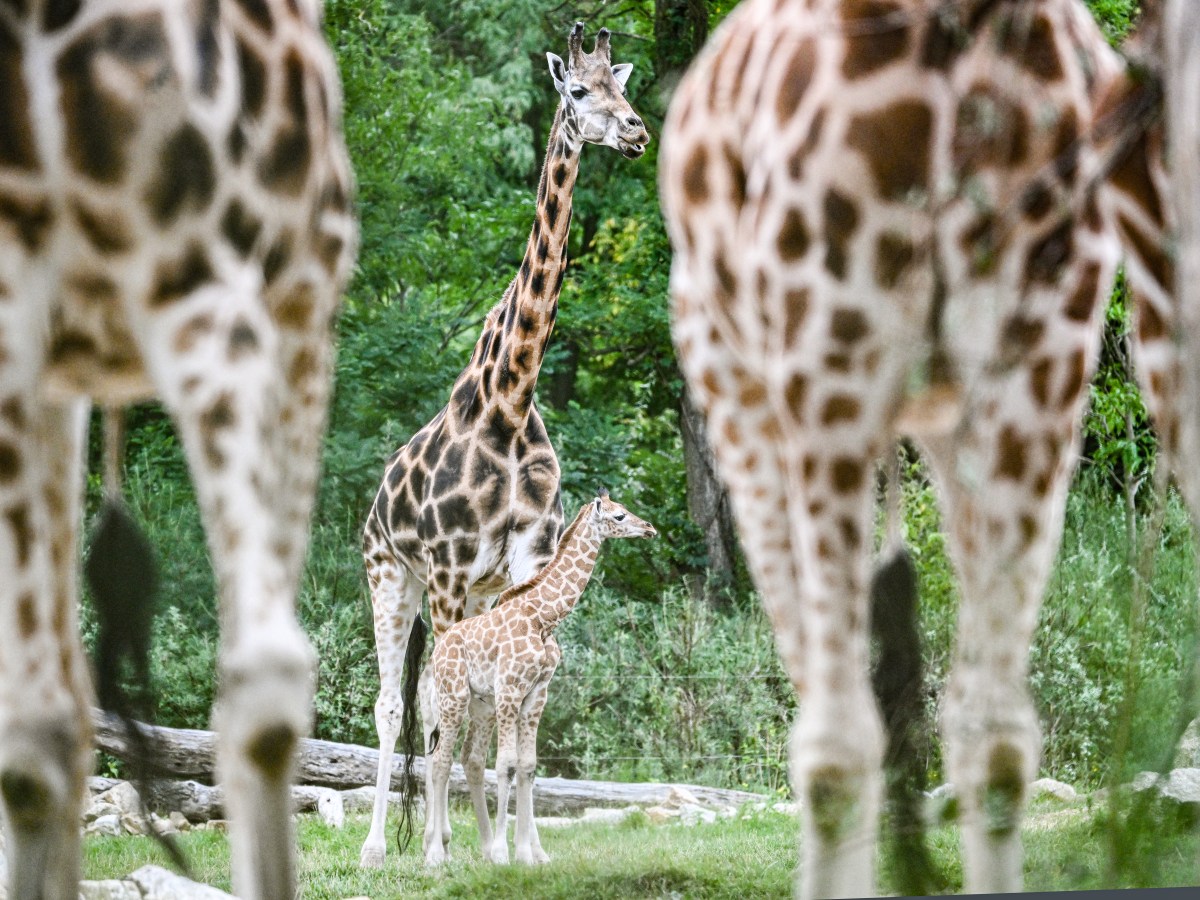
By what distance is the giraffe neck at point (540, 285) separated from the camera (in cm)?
524

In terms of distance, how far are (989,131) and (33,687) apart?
55.7 inches

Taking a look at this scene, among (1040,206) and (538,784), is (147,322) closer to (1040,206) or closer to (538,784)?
(1040,206)

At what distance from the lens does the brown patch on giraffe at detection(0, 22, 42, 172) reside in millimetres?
1743

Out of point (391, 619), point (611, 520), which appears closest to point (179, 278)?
point (611, 520)

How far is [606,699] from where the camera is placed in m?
7.52

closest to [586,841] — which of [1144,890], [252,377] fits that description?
[1144,890]

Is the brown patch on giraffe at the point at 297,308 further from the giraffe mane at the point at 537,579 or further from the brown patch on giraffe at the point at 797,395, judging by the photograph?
the giraffe mane at the point at 537,579

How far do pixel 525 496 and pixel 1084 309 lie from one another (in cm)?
348

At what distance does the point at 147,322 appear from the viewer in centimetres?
175

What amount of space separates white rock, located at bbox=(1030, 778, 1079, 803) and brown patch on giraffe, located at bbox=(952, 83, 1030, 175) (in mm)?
3316

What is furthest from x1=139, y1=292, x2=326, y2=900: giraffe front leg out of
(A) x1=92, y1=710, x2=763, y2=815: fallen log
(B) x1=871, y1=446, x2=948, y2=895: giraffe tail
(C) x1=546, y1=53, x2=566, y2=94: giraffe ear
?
(A) x1=92, y1=710, x2=763, y2=815: fallen log

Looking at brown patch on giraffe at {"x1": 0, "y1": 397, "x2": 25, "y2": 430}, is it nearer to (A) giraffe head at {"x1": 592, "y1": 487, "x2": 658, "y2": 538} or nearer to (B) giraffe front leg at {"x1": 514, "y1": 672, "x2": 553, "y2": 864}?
(B) giraffe front leg at {"x1": 514, "y1": 672, "x2": 553, "y2": 864}

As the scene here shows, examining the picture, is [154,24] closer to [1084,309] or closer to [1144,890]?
[1084,309]

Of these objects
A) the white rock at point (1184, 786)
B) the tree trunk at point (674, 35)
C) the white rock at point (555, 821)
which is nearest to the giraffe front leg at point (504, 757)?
the white rock at point (555, 821)
